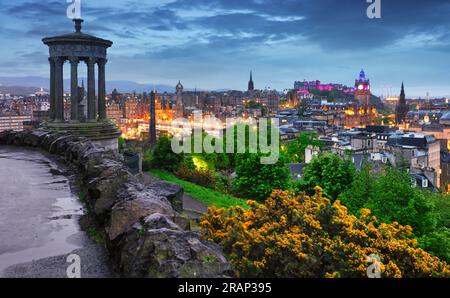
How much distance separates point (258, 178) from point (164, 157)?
9.29 metres

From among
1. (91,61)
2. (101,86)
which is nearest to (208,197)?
Answer: (101,86)

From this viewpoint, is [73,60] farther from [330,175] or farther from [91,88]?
[330,175]

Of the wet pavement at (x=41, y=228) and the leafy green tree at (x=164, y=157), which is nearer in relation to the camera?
the wet pavement at (x=41, y=228)

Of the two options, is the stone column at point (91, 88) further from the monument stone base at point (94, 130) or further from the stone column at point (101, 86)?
the monument stone base at point (94, 130)

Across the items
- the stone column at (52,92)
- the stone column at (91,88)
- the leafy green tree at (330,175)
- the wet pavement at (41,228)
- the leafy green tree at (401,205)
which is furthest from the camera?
the leafy green tree at (330,175)

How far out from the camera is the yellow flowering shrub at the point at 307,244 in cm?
1028

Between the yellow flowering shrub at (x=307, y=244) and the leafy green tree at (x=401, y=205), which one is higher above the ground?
the yellow flowering shrub at (x=307, y=244)

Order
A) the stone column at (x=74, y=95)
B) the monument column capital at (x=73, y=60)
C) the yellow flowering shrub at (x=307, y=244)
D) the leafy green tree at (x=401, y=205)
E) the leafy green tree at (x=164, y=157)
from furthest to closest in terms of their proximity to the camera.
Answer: the leafy green tree at (x=164, y=157)
the leafy green tree at (x=401, y=205)
the stone column at (x=74, y=95)
the monument column capital at (x=73, y=60)
the yellow flowering shrub at (x=307, y=244)

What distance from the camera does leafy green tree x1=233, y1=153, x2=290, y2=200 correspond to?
43375 millimetres

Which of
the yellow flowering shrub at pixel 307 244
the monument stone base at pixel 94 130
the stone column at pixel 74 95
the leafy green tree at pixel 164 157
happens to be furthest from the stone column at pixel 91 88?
the yellow flowering shrub at pixel 307 244

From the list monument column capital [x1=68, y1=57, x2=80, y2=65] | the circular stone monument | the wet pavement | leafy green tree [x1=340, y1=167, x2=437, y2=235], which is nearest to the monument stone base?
the circular stone monument

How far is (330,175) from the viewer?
138 feet

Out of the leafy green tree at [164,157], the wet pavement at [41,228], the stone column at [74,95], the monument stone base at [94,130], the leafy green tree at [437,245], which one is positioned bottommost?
the leafy green tree at [437,245]

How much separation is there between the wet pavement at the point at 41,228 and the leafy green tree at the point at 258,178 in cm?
3123
